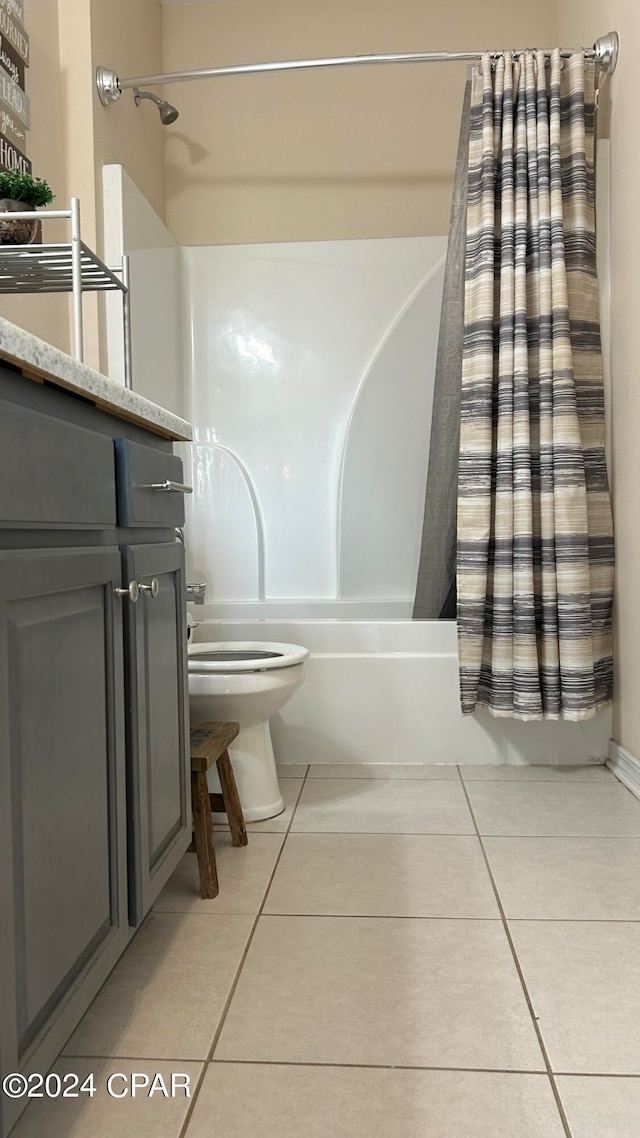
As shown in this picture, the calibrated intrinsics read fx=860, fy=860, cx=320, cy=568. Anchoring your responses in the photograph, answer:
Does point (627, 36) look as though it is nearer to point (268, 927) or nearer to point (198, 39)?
point (198, 39)

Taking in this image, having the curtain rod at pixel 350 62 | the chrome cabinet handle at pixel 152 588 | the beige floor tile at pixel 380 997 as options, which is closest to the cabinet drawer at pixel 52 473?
the chrome cabinet handle at pixel 152 588

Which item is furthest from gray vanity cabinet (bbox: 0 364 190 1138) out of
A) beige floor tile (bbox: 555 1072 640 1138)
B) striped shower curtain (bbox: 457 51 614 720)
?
striped shower curtain (bbox: 457 51 614 720)

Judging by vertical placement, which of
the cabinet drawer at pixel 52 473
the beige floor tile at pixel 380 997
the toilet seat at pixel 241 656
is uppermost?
the cabinet drawer at pixel 52 473

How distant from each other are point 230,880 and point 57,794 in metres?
0.86

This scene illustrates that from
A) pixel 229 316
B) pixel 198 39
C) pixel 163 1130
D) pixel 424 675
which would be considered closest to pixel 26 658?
pixel 163 1130

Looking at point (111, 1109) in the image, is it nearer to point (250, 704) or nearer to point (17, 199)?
point (250, 704)

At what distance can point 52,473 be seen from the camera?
0.92 meters

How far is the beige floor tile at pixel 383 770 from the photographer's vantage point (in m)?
2.38

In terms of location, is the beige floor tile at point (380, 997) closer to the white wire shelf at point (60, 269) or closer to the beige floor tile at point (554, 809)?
the beige floor tile at point (554, 809)

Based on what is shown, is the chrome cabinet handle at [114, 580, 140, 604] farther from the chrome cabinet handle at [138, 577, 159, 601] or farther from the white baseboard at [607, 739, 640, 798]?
the white baseboard at [607, 739, 640, 798]

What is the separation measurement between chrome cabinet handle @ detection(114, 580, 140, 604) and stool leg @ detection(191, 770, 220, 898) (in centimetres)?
55

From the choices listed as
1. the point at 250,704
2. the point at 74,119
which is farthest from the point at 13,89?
the point at 250,704

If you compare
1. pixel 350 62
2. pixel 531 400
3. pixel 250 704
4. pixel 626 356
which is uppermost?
pixel 350 62

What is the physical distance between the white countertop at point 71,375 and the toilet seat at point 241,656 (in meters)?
0.74
